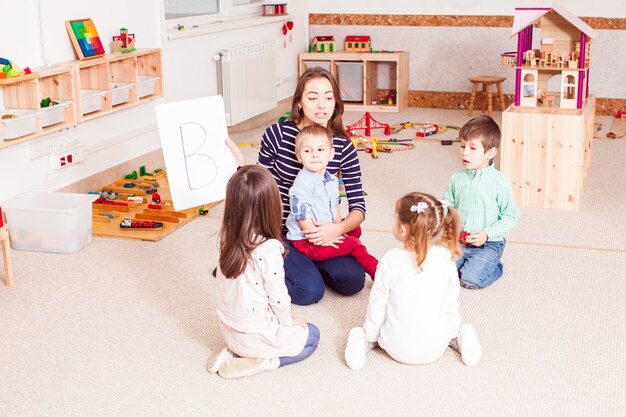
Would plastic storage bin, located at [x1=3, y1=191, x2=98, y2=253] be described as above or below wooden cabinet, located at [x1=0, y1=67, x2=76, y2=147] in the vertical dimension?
below

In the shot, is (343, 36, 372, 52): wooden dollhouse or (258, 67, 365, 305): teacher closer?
(258, 67, 365, 305): teacher

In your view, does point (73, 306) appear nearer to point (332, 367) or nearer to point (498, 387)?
point (332, 367)

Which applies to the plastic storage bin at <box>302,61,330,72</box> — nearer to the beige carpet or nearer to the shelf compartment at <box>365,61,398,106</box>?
the shelf compartment at <box>365,61,398,106</box>

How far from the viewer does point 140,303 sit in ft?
9.14

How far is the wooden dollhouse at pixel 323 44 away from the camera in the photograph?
6590 millimetres

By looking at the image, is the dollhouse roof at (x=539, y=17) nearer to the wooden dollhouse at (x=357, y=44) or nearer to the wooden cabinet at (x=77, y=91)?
the wooden cabinet at (x=77, y=91)

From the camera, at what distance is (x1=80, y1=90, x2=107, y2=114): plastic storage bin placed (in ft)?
12.6

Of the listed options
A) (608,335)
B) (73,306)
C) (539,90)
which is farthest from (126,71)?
(608,335)

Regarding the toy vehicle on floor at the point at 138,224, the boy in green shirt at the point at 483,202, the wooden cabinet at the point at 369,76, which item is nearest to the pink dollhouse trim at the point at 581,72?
the boy in green shirt at the point at 483,202

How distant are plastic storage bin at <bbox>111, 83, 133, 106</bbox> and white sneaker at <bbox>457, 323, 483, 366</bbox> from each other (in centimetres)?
240

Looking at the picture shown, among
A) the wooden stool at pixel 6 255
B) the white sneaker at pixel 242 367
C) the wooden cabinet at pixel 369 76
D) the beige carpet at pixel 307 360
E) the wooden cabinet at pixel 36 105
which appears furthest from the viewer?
the wooden cabinet at pixel 369 76

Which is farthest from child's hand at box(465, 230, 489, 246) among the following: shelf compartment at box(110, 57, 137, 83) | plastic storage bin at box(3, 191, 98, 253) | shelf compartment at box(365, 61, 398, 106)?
shelf compartment at box(365, 61, 398, 106)

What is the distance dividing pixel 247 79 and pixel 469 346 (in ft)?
11.9

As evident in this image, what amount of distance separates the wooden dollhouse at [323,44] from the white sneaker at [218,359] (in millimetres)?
4621
